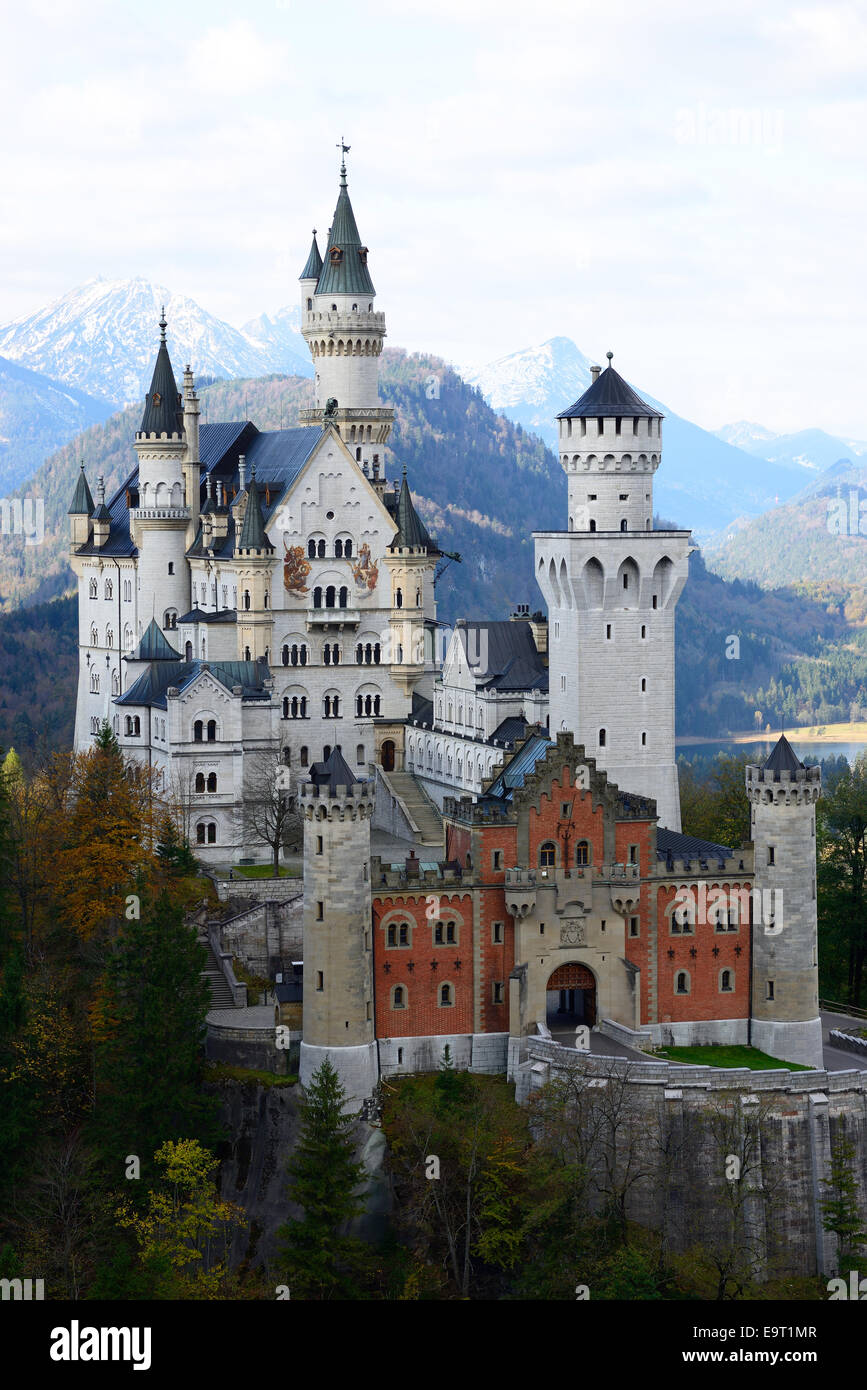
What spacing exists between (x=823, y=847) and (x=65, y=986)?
128ft

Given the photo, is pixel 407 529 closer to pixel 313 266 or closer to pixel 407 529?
pixel 407 529

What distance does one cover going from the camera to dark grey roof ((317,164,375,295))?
11375 centimetres

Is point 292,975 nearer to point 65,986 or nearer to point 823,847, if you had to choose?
point 65,986

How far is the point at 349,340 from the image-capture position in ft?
374

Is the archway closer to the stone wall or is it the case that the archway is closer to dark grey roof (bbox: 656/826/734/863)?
the stone wall

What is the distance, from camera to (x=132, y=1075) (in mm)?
71062

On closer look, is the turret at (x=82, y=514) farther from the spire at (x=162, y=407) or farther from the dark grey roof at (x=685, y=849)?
the dark grey roof at (x=685, y=849)

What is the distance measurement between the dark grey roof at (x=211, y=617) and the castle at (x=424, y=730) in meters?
0.24

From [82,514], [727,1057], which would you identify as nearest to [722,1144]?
[727,1057]

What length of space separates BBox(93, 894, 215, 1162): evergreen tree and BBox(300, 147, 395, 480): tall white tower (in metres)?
43.9

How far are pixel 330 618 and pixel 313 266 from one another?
22452 mm

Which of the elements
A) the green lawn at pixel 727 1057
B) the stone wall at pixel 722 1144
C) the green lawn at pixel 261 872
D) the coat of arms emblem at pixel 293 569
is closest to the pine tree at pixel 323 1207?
the stone wall at pixel 722 1144

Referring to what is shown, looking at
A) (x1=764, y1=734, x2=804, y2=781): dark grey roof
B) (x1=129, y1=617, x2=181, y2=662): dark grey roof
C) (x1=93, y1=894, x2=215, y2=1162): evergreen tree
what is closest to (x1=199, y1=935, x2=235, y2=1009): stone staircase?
(x1=93, y1=894, x2=215, y2=1162): evergreen tree

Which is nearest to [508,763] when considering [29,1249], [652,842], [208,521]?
[652,842]
